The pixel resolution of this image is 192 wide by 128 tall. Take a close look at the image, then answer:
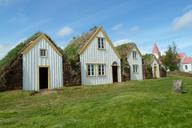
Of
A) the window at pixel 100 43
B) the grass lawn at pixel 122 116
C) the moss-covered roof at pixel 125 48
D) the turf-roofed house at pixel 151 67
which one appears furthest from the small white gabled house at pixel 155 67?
the grass lawn at pixel 122 116

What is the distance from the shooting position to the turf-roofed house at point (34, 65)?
22.4 m

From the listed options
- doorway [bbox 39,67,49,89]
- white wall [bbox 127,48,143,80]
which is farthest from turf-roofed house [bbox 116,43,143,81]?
doorway [bbox 39,67,49,89]

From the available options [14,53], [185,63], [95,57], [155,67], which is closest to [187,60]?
[185,63]

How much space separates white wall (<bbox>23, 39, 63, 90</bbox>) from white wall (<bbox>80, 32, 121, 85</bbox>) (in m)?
3.56

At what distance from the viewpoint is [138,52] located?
126 ft

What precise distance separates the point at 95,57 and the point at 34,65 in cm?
852

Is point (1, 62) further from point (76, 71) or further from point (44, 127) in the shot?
point (44, 127)

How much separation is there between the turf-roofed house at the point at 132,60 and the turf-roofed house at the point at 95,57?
3.47m

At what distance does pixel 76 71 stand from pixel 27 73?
20.3 feet

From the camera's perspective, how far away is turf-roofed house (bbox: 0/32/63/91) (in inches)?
881

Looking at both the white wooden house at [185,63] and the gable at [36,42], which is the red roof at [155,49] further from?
the gable at [36,42]

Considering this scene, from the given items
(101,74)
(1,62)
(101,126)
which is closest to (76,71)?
(101,74)

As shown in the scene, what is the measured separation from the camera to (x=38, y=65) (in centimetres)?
2378

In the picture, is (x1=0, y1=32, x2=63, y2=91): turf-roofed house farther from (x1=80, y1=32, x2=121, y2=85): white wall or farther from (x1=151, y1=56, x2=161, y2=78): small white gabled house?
(x1=151, y1=56, x2=161, y2=78): small white gabled house
